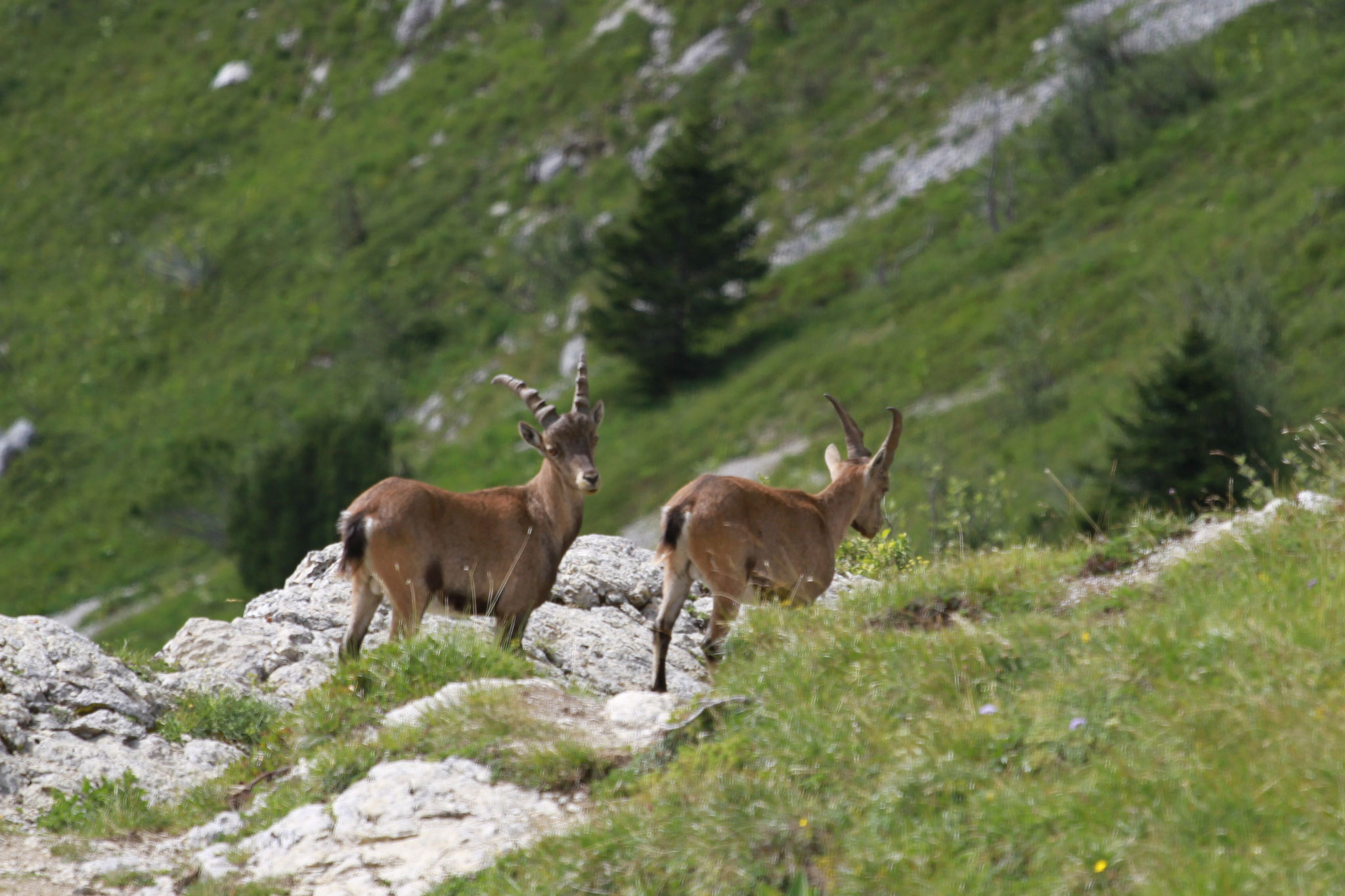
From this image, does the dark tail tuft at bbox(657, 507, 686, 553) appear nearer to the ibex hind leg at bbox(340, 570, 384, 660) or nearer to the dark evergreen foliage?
the ibex hind leg at bbox(340, 570, 384, 660)

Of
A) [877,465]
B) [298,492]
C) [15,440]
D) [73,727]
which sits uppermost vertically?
[73,727]

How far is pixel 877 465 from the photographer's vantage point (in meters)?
11.9

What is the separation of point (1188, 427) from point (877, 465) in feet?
66.3

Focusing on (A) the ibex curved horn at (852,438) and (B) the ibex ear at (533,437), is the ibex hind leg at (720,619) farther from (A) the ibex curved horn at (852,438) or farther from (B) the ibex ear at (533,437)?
(A) the ibex curved horn at (852,438)

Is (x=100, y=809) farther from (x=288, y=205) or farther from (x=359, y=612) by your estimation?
(x=288, y=205)

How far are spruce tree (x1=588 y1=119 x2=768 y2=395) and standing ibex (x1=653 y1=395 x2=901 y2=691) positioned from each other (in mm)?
46614

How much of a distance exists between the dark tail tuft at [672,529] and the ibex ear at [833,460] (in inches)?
117

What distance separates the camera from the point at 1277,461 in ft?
101

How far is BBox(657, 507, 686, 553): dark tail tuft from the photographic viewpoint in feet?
→ 31.1

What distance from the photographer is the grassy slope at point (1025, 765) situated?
211 inches

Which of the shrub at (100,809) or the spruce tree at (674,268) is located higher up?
the shrub at (100,809)

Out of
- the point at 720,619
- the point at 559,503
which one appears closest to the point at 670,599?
the point at 720,619

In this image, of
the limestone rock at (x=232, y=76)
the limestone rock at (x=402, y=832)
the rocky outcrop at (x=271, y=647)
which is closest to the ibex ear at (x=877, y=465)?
the rocky outcrop at (x=271, y=647)

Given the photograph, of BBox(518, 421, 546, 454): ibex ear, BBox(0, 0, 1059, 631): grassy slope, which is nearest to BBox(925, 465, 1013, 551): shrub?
BBox(518, 421, 546, 454): ibex ear
